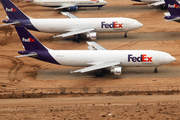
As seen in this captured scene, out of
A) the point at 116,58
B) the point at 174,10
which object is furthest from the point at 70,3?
the point at 116,58

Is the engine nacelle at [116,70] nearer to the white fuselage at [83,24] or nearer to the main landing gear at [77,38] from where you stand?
the main landing gear at [77,38]

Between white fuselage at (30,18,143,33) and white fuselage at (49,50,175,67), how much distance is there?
19403mm

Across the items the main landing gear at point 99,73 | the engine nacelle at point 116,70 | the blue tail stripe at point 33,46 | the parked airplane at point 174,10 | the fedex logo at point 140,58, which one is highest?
the parked airplane at point 174,10

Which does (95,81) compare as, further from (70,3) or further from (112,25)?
(70,3)

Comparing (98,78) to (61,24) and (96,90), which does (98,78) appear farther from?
(61,24)

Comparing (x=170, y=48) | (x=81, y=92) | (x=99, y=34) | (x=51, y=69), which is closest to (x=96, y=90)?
(x=81, y=92)

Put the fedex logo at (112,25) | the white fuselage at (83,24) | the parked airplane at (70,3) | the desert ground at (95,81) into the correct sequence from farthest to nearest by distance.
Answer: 1. the parked airplane at (70,3)
2. the fedex logo at (112,25)
3. the white fuselage at (83,24)
4. the desert ground at (95,81)

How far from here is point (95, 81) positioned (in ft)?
177

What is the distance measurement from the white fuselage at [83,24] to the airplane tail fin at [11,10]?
10.6ft

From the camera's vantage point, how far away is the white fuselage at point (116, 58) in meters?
54.9

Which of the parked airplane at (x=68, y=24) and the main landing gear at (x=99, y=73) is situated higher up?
the parked airplane at (x=68, y=24)

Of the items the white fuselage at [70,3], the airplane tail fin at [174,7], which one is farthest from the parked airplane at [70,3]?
the airplane tail fin at [174,7]

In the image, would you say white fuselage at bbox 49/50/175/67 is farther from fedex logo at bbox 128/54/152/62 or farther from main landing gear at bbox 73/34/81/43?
main landing gear at bbox 73/34/81/43

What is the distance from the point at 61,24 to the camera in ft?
242
